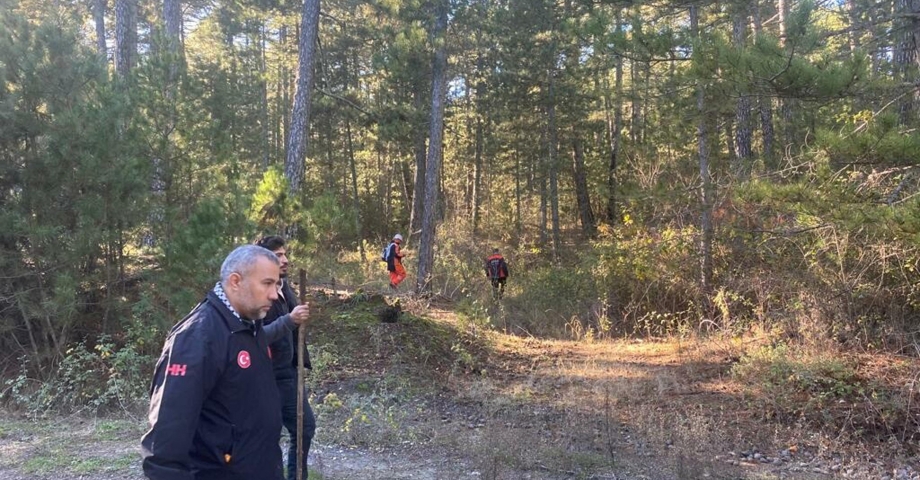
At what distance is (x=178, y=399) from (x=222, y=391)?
189mm

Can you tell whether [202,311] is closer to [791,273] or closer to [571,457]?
[571,457]

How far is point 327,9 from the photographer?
55.8ft

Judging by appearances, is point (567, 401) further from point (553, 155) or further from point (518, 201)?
point (518, 201)

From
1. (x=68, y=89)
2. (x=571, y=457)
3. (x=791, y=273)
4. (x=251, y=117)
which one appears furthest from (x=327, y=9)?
(x=571, y=457)

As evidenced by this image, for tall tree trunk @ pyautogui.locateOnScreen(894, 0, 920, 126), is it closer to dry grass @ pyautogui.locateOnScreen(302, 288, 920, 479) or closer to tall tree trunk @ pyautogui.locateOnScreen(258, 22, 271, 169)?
dry grass @ pyautogui.locateOnScreen(302, 288, 920, 479)

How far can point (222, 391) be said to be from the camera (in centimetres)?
224

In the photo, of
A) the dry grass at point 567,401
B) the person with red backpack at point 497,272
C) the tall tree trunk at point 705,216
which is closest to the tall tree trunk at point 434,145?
the person with red backpack at point 497,272

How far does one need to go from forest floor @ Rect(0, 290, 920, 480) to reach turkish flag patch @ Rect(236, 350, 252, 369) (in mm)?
2921

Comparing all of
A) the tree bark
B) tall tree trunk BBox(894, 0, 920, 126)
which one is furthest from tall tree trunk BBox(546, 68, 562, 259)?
tall tree trunk BBox(894, 0, 920, 126)

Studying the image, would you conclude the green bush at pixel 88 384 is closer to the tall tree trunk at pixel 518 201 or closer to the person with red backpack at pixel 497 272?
the person with red backpack at pixel 497 272

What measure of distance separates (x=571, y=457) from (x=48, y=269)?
22.9 feet

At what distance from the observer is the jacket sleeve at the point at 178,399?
203cm

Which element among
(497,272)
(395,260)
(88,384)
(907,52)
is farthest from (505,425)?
(497,272)

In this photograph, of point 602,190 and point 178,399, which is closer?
point 178,399
